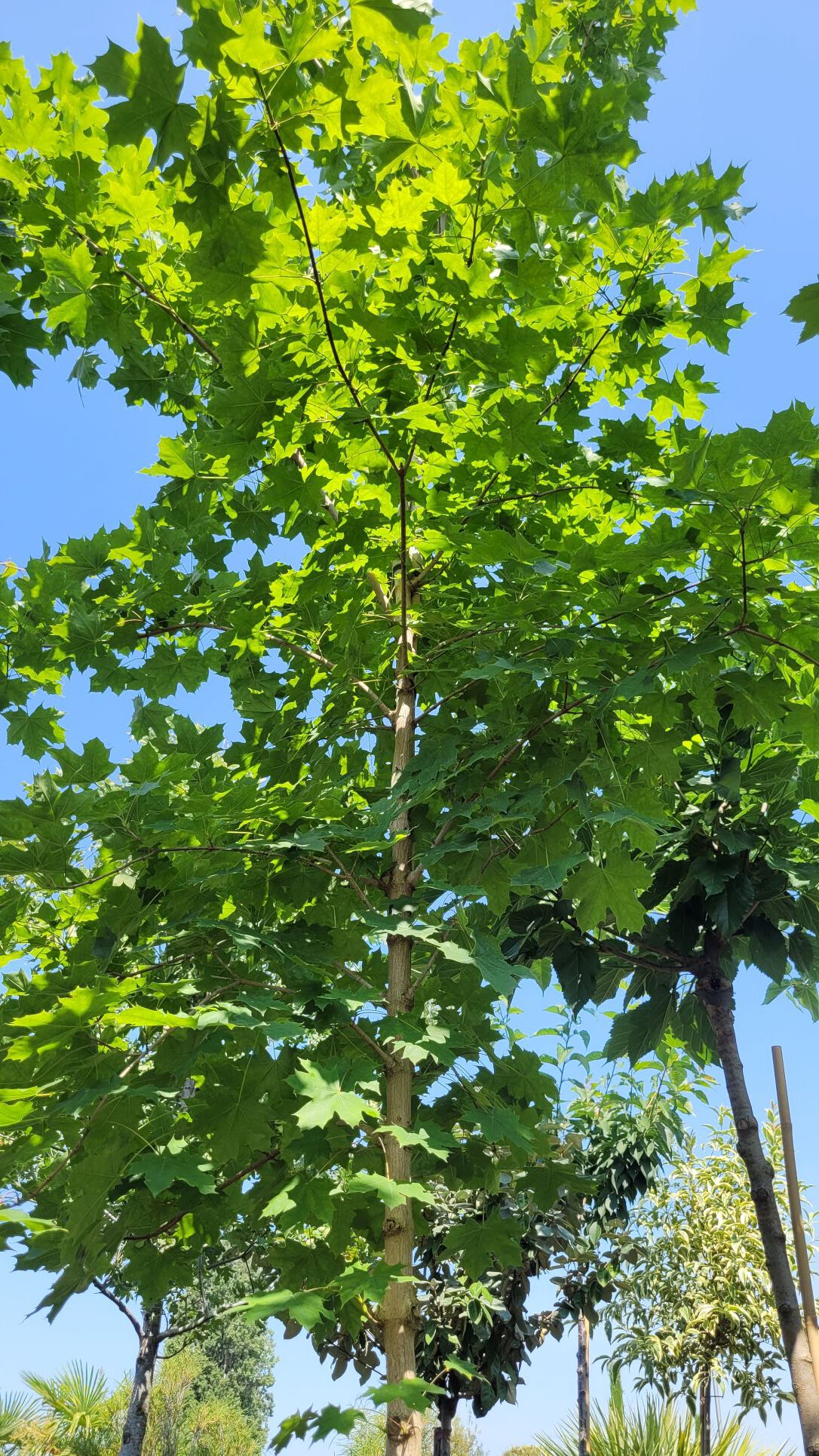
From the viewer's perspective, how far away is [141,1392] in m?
9.09

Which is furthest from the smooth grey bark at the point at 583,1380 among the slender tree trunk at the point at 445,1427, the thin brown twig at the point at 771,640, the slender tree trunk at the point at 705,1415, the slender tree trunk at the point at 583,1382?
the thin brown twig at the point at 771,640

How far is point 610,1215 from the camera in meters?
7.73

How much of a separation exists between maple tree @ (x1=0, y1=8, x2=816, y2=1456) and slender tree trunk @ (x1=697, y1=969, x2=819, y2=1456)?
1295 mm

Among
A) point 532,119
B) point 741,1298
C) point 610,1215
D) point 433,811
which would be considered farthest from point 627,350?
point 741,1298

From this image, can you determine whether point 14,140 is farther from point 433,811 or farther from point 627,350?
point 433,811

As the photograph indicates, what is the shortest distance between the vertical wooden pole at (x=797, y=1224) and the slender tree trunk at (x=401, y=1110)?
175cm

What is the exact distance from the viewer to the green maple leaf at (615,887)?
2990 mm

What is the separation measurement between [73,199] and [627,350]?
1853 mm

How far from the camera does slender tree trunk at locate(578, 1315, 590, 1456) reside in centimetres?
898

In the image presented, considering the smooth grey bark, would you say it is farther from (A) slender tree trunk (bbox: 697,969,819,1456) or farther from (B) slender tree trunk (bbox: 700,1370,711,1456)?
(A) slender tree trunk (bbox: 697,969,819,1456)

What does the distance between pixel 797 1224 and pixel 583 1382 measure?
6.69m

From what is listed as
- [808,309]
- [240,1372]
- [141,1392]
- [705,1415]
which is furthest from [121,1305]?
[240,1372]

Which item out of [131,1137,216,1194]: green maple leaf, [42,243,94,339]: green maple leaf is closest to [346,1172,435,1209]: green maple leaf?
[131,1137,216,1194]: green maple leaf

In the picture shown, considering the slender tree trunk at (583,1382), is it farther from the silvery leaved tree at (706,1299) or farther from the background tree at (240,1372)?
the background tree at (240,1372)
